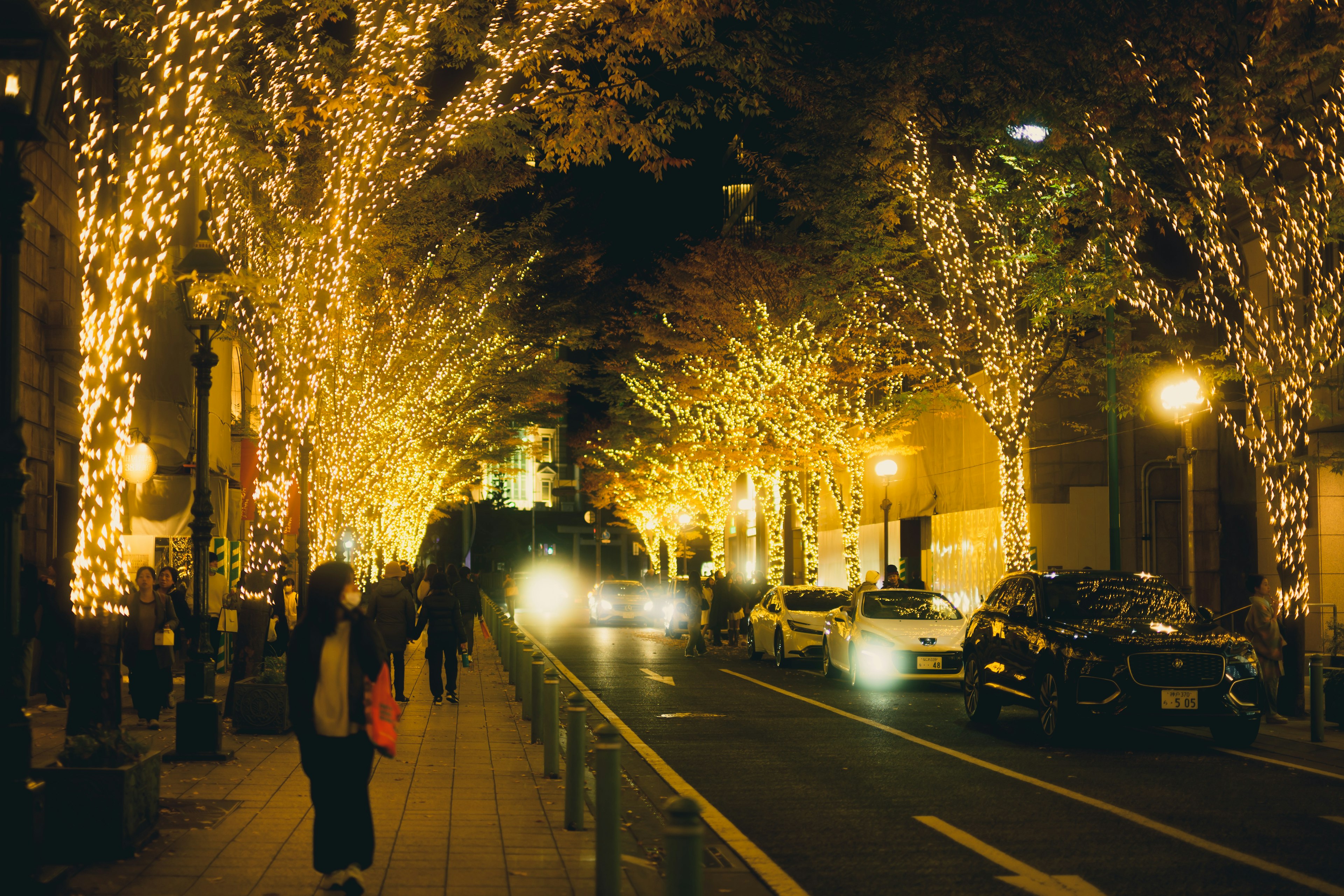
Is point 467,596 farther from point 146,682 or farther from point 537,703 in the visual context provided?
point 537,703

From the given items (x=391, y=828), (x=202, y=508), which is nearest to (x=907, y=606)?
(x=202, y=508)

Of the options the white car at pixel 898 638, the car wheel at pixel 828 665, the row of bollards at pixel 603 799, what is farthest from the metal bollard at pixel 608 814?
the car wheel at pixel 828 665

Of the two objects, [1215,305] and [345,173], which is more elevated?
[345,173]

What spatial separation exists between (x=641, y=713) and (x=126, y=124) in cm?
1132

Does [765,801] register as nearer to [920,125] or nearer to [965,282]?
[920,125]

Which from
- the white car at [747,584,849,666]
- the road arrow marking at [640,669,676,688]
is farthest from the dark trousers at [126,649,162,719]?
the white car at [747,584,849,666]

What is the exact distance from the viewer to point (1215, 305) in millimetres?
18797

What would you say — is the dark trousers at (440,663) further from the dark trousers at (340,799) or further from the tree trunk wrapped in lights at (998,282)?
the dark trousers at (340,799)

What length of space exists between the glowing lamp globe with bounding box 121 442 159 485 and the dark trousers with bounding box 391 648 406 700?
6.32 m

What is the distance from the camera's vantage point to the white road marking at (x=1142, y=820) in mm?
7789

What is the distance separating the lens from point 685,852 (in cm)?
459

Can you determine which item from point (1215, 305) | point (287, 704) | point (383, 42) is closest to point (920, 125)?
point (1215, 305)

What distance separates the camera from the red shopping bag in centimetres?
712

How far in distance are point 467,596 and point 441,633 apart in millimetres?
4355
